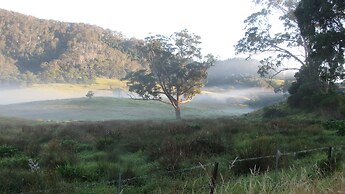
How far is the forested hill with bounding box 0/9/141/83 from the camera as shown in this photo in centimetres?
15512

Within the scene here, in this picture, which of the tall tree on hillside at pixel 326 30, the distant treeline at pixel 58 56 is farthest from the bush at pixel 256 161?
the distant treeline at pixel 58 56

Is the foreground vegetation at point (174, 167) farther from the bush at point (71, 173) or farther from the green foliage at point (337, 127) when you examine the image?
the green foliage at point (337, 127)

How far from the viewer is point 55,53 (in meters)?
→ 176

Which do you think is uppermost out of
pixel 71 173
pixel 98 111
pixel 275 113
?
pixel 275 113

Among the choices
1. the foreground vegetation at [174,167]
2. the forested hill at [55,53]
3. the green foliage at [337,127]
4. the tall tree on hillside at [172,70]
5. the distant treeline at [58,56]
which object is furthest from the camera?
the forested hill at [55,53]

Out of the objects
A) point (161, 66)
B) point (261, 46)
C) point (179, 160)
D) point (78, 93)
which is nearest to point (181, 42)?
point (161, 66)

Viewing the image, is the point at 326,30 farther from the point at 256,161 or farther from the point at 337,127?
the point at 256,161

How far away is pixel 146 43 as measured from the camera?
5394 centimetres

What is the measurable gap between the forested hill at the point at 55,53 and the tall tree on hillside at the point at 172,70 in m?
99.0

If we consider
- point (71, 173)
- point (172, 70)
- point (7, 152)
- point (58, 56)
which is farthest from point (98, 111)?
point (58, 56)

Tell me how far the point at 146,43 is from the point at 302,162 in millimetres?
46501

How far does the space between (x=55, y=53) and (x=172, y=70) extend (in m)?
136

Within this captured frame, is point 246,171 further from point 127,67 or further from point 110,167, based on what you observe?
point 127,67

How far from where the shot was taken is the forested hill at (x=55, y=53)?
15512cm
